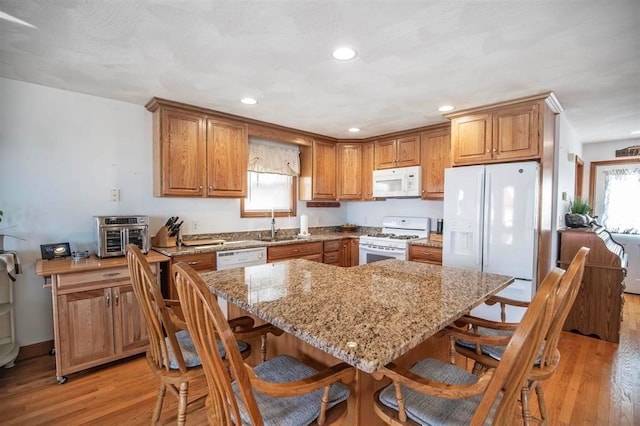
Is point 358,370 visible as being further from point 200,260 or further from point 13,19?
point 13,19

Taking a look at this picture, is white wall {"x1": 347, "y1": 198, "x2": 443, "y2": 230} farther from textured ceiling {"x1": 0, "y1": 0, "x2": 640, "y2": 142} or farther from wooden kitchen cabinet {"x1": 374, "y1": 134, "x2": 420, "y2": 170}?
textured ceiling {"x1": 0, "y1": 0, "x2": 640, "y2": 142}

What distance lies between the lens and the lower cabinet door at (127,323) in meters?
2.43

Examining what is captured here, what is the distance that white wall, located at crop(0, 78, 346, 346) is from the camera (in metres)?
2.50

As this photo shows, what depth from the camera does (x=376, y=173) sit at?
4.26 metres

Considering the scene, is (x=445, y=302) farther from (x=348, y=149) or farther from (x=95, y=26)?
(x=348, y=149)

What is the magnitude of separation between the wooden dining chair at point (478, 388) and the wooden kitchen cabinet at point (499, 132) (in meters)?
2.26

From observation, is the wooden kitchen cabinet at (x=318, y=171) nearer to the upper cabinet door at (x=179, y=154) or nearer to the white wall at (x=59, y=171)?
the upper cabinet door at (x=179, y=154)

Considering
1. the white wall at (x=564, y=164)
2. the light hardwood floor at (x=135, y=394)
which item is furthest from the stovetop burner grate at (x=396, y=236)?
the light hardwood floor at (x=135, y=394)

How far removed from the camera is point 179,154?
3018mm

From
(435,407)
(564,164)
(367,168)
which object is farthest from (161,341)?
(564,164)

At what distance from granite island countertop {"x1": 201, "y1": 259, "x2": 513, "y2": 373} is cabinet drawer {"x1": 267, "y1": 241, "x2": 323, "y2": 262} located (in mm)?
1395

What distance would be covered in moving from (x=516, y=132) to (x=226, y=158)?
282 centimetres

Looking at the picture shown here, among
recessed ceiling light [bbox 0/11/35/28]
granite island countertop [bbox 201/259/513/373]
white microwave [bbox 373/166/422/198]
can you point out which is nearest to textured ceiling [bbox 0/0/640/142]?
recessed ceiling light [bbox 0/11/35/28]

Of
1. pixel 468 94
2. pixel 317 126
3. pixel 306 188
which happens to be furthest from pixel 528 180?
pixel 306 188
